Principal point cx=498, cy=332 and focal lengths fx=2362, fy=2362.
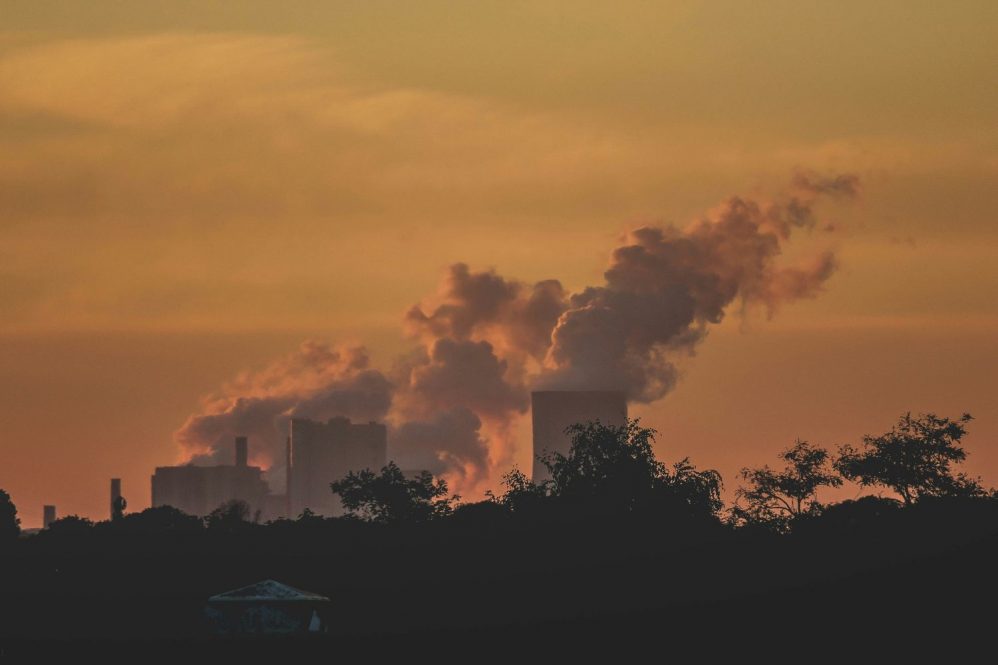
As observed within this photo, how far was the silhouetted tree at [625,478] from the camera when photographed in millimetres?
176250

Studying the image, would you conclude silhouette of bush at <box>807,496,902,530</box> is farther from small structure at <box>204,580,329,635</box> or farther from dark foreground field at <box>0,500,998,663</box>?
small structure at <box>204,580,329,635</box>

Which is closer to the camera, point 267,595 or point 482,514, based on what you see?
point 267,595

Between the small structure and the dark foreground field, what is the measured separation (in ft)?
6.72

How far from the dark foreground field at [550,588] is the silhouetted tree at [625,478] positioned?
29.2ft

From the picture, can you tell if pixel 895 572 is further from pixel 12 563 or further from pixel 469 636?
pixel 12 563

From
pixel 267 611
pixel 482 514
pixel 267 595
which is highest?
pixel 482 514

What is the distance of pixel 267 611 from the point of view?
137625mm

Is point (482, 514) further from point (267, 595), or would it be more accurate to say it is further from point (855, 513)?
point (267, 595)

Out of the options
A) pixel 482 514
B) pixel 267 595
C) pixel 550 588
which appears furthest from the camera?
pixel 482 514

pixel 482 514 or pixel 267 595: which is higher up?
pixel 482 514

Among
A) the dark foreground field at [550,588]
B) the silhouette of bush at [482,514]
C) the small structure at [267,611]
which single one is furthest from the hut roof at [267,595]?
Answer: the silhouette of bush at [482,514]

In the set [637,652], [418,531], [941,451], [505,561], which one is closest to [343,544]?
[418,531]

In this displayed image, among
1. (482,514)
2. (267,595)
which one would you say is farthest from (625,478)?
(267,595)

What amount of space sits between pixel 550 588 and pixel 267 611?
18.5 metres
